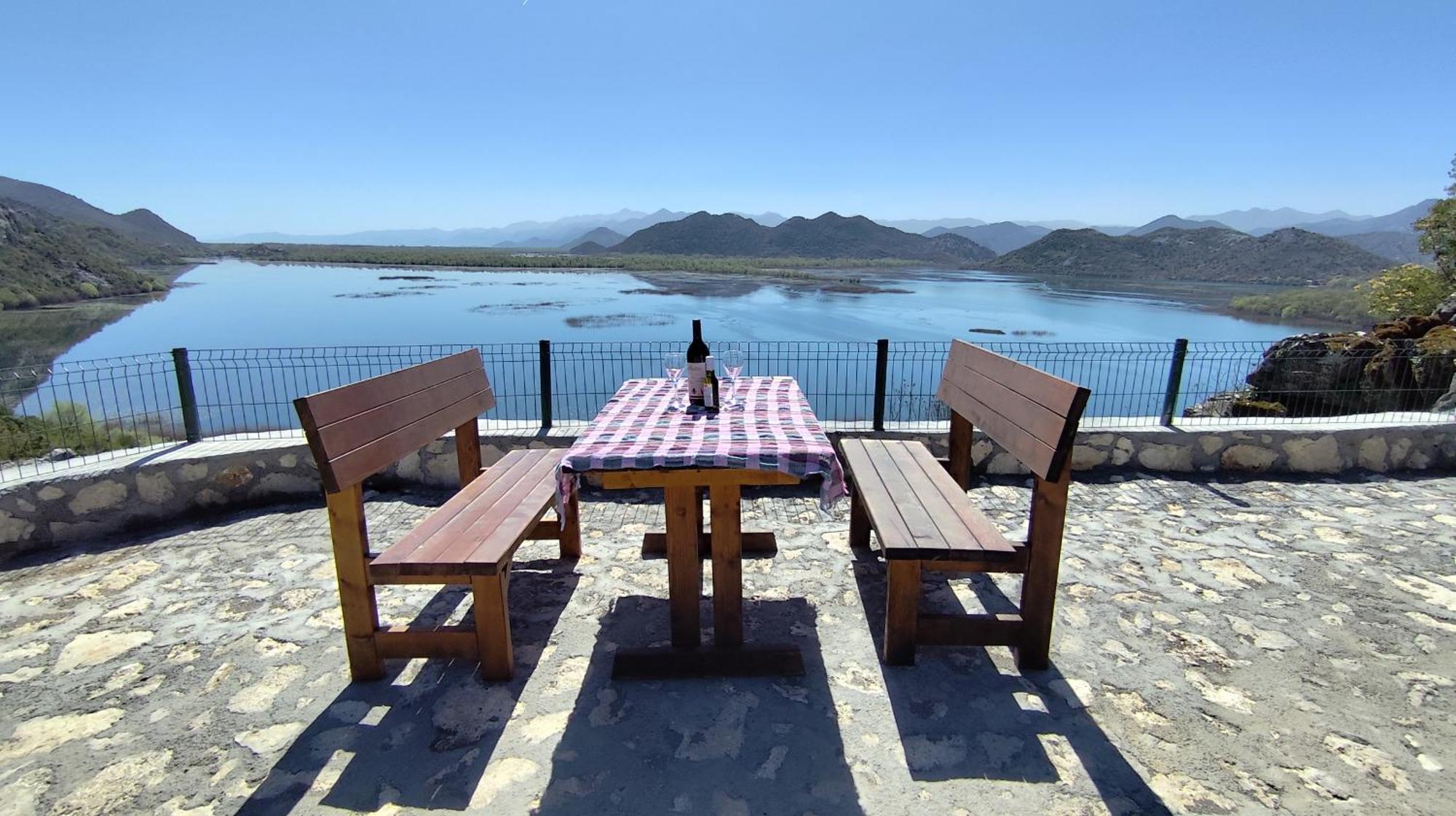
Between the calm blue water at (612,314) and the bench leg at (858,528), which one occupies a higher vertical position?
the bench leg at (858,528)

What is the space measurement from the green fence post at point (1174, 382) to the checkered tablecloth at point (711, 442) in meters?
3.32

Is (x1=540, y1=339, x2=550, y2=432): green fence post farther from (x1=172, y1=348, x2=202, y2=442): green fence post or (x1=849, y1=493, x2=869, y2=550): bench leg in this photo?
(x1=849, y1=493, x2=869, y2=550): bench leg

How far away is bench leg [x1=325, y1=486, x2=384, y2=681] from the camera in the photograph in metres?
2.25

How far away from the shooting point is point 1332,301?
27047mm

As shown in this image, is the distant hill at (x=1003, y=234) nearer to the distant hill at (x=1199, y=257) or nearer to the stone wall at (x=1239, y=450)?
the distant hill at (x=1199, y=257)

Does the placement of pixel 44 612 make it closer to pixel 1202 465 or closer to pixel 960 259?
pixel 1202 465

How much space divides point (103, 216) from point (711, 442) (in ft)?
527

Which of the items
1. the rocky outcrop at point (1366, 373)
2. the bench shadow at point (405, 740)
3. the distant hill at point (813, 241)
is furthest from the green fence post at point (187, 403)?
the distant hill at point (813, 241)

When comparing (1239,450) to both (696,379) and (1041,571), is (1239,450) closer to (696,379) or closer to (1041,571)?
(1041,571)

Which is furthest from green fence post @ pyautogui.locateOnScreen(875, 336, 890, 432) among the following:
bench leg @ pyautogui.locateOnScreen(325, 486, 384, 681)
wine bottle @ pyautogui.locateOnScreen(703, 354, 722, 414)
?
bench leg @ pyautogui.locateOnScreen(325, 486, 384, 681)

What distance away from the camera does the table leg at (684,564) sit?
238 centimetres

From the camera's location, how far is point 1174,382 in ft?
15.6

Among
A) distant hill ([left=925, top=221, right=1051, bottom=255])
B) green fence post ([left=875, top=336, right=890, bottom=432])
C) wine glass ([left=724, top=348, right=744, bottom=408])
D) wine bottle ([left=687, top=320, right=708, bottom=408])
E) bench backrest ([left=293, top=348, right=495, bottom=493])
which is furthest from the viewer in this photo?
distant hill ([left=925, top=221, right=1051, bottom=255])

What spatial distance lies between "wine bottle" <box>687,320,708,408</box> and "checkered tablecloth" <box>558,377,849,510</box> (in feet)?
0.35
